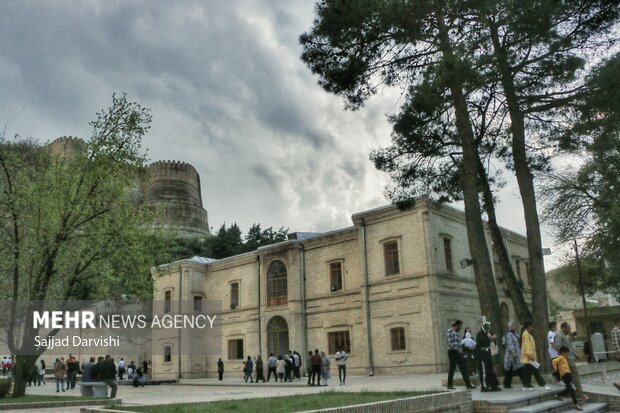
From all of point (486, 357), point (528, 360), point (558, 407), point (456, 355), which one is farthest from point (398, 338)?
point (558, 407)

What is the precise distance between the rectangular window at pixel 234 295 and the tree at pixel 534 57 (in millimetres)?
21304

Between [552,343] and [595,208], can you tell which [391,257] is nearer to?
[595,208]

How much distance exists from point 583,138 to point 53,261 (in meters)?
14.7

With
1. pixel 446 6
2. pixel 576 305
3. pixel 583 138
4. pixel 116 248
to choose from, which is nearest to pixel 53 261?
pixel 116 248

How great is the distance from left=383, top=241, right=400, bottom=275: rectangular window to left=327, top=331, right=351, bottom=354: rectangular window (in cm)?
392

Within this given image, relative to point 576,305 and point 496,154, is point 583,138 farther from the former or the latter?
point 576,305

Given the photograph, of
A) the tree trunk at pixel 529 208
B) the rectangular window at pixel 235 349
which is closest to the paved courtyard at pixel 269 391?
the tree trunk at pixel 529 208

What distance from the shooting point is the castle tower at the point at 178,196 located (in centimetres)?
6412

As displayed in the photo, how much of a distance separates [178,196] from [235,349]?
121ft

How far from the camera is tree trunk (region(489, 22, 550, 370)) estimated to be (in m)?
13.4

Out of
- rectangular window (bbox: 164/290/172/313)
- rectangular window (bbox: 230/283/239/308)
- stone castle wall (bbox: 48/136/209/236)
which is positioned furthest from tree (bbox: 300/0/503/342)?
stone castle wall (bbox: 48/136/209/236)

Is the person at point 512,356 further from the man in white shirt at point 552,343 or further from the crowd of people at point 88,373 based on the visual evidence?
the crowd of people at point 88,373

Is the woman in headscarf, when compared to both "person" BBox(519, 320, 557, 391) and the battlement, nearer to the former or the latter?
"person" BBox(519, 320, 557, 391)

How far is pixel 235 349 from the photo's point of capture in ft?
105
